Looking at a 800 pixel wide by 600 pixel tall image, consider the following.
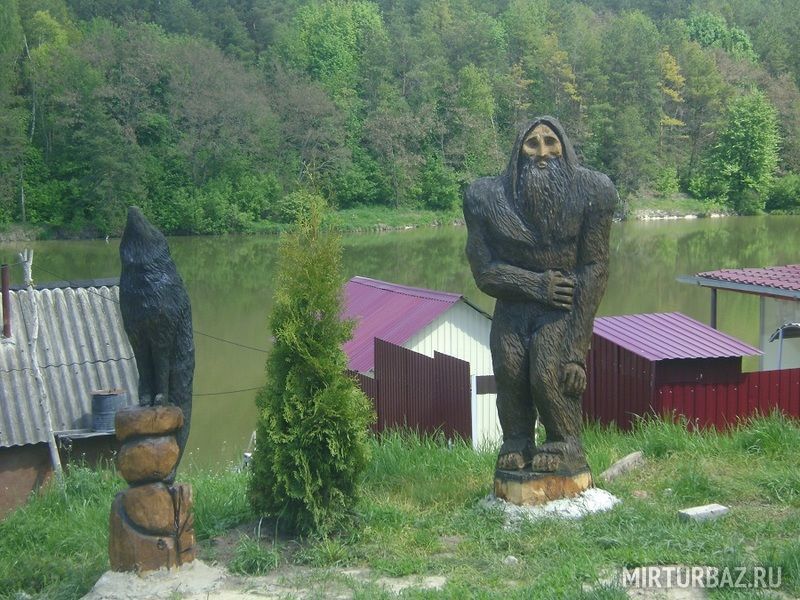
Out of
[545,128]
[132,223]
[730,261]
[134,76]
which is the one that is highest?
[134,76]

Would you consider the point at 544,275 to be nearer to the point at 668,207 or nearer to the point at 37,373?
the point at 37,373

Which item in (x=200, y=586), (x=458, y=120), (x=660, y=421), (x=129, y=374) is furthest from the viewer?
(x=458, y=120)

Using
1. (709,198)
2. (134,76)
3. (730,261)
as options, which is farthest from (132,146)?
(709,198)

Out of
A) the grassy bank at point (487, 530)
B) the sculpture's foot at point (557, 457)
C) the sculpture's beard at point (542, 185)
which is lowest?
the grassy bank at point (487, 530)

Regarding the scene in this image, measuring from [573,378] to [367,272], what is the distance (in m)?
22.9

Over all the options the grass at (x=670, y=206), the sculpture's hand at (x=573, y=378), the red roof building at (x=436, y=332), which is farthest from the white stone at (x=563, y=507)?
the grass at (x=670, y=206)

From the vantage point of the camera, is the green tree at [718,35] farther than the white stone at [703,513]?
Yes

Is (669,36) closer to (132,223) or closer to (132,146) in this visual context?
(132,146)

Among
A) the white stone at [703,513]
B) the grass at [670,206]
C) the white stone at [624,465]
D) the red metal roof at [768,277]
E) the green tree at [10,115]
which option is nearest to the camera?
the white stone at [703,513]

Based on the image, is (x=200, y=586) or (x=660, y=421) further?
(x=660, y=421)

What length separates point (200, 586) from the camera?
545 cm

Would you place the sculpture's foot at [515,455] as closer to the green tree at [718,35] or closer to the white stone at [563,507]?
the white stone at [563,507]

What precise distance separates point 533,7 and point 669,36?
531 inches

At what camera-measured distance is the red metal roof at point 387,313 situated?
12.4 meters
